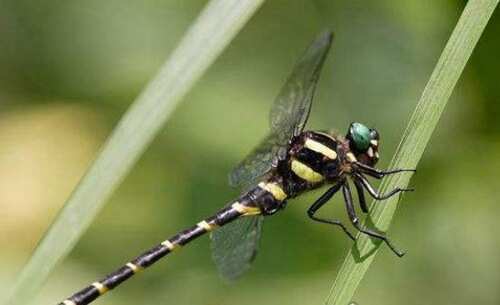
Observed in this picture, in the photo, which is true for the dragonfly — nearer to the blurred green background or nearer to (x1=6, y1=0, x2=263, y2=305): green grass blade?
the blurred green background

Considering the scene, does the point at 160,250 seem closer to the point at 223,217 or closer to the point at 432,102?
the point at 223,217

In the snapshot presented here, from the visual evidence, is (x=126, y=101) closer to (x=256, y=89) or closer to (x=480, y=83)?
(x=256, y=89)

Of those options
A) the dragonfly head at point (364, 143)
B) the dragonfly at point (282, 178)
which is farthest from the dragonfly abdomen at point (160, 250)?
the dragonfly head at point (364, 143)

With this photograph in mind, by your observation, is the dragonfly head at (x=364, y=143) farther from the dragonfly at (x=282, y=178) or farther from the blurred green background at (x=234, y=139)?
the blurred green background at (x=234, y=139)

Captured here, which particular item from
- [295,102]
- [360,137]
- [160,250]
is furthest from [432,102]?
[160,250]

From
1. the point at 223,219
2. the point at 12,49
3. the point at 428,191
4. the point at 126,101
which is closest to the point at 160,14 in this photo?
the point at 126,101
